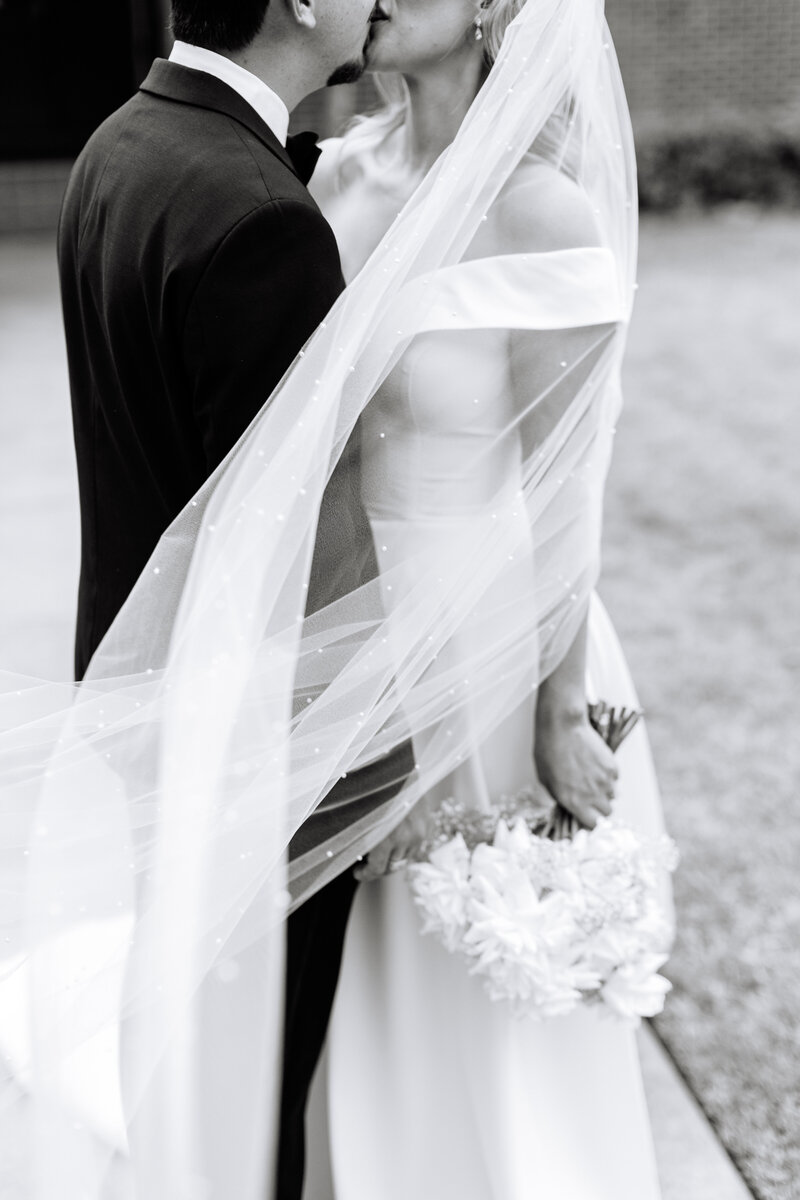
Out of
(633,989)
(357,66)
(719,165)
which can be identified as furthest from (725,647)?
(719,165)

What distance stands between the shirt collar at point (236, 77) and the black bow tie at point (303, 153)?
229mm

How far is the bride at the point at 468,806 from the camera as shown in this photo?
1.99 meters

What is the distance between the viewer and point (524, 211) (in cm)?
199

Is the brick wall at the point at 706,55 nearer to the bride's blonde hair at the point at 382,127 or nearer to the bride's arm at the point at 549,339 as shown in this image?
the bride's blonde hair at the point at 382,127

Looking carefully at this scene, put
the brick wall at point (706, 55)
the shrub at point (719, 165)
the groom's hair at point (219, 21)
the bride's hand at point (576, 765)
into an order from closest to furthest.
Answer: the groom's hair at point (219, 21), the bride's hand at point (576, 765), the shrub at point (719, 165), the brick wall at point (706, 55)

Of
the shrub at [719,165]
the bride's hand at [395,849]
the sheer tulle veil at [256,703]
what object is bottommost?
the shrub at [719,165]

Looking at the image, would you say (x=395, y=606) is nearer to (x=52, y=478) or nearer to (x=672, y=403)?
(x=52, y=478)

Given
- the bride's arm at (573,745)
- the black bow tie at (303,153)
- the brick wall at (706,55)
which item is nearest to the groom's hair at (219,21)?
the black bow tie at (303,153)

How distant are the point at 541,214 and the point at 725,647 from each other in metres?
3.42

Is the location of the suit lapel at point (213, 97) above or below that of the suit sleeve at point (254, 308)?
above

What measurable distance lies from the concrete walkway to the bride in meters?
0.40

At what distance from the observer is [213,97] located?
1770mm

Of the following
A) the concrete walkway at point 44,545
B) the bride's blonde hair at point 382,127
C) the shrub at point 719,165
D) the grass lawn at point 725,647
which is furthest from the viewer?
the shrub at point 719,165

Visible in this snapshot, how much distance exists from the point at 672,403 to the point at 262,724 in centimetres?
666
